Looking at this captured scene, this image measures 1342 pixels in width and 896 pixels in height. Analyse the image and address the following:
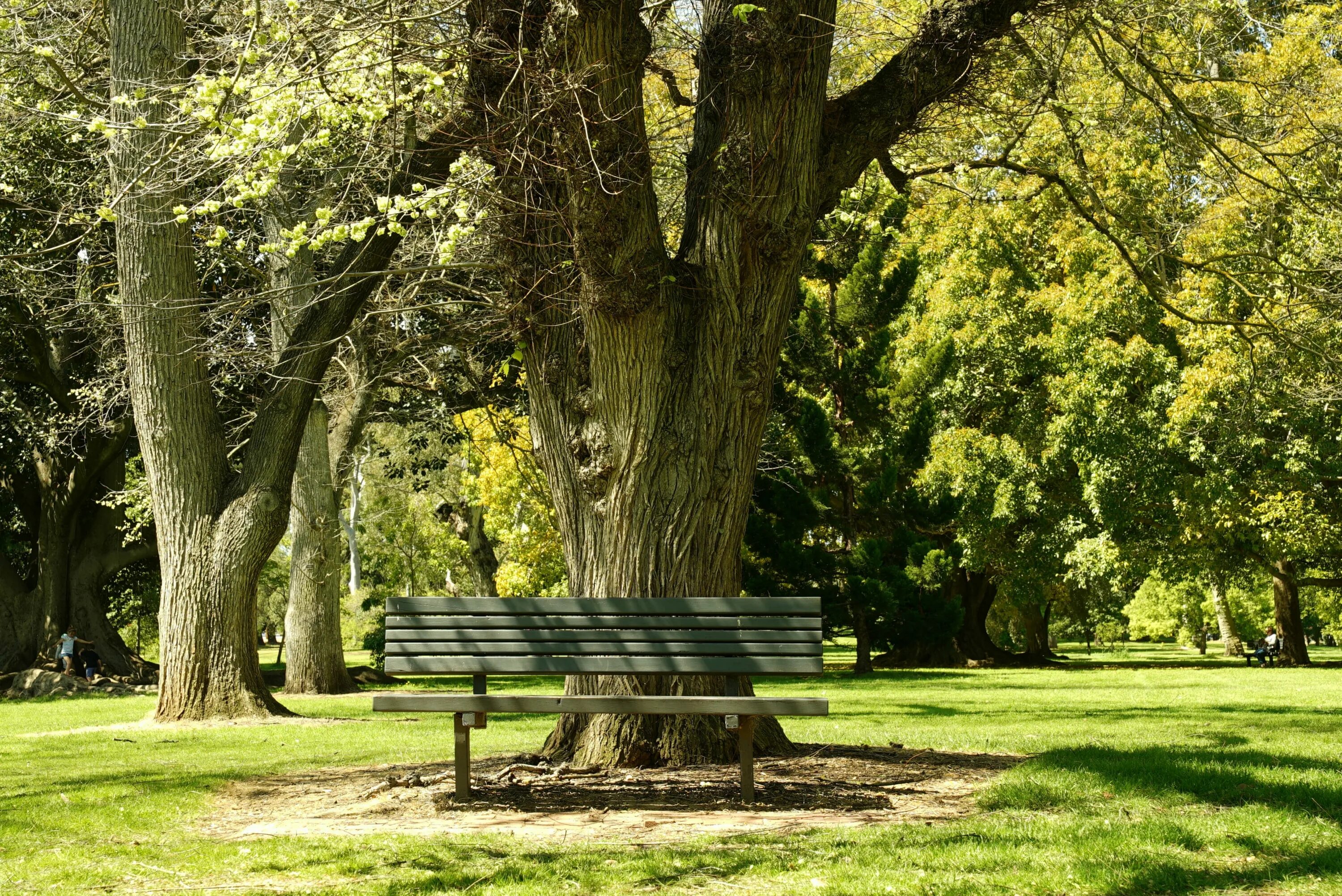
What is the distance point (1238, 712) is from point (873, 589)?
34.2 feet

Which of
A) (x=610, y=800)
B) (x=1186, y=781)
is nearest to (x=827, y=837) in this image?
(x=610, y=800)

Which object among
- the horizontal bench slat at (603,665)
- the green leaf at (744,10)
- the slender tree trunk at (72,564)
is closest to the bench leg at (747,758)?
the horizontal bench slat at (603,665)

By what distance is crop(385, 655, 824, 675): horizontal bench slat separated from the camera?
612cm

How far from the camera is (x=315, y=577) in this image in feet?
63.5

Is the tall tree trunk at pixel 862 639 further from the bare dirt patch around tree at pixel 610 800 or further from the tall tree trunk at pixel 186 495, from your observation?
the bare dirt patch around tree at pixel 610 800

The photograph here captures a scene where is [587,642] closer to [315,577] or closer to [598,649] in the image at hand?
[598,649]

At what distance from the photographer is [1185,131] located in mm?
9250

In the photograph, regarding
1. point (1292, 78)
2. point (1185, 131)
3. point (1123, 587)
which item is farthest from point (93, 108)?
point (1123, 587)

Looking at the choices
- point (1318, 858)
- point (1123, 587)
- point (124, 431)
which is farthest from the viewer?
point (1123, 587)

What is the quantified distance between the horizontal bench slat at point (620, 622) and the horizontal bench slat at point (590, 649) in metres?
0.08

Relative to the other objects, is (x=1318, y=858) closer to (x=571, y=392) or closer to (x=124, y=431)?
(x=571, y=392)

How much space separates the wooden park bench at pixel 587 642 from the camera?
20.1ft

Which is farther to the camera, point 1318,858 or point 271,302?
point 271,302

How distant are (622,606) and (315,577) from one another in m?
14.2
